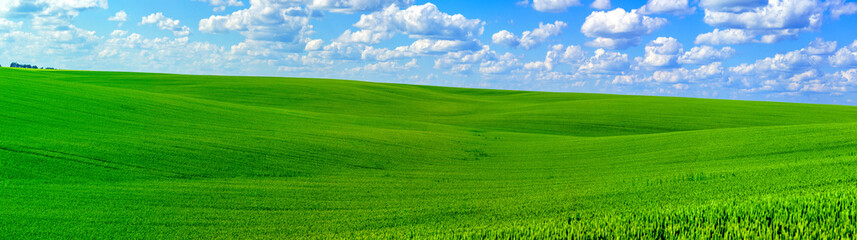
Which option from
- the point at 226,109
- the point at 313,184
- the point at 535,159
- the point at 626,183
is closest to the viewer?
the point at 626,183

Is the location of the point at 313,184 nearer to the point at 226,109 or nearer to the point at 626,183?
the point at 626,183

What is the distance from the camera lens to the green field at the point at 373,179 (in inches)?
242

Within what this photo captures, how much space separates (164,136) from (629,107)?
33951 millimetres

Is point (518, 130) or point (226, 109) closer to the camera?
point (226, 109)

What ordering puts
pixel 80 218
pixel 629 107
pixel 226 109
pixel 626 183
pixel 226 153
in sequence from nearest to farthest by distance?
pixel 80 218 < pixel 626 183 < pixel 226 153 < pixel 226 109 < pixel 629 107

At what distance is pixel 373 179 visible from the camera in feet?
42.7

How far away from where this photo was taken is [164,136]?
15773 millimetres

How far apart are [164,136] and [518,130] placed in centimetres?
1929

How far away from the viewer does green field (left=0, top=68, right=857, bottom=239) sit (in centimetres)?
614

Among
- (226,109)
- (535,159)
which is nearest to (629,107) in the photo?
(535,159)

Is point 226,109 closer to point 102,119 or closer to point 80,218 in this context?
point 102,119

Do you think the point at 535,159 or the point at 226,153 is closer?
the point at 226,153

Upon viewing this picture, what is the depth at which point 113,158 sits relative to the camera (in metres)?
12.3

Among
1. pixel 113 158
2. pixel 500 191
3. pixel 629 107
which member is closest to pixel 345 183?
pixel 500 191
